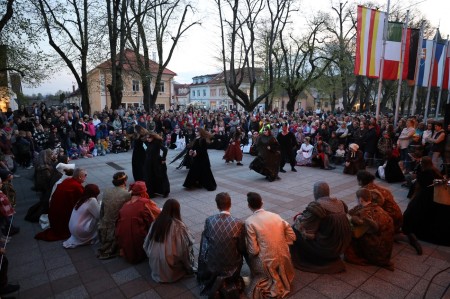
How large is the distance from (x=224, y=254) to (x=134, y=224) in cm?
159

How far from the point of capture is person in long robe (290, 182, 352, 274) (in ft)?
Result: 12.6

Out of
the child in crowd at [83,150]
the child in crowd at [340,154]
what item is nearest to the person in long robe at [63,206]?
the child in crowd at [83,150]

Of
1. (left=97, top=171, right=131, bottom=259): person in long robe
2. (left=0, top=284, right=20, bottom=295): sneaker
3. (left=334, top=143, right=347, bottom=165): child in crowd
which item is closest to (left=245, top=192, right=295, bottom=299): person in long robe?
(left=97, top=171, right=131, bottom=259): person in long robe

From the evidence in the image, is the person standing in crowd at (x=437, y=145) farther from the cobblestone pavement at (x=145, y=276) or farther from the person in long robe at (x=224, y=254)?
the person in long robe at (x=224, y=254)

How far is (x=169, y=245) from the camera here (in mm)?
3879

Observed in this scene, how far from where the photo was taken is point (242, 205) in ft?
22.8

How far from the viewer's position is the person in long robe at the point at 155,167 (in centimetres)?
756

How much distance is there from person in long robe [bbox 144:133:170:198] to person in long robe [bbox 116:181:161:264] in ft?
10.4

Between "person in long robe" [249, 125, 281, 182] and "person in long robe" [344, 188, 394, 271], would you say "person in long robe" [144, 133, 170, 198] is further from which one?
"person in long robe" [344, 188, 394, 271]

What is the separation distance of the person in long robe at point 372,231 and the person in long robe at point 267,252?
4.11ft

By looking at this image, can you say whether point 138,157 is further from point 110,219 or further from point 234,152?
point 234,152

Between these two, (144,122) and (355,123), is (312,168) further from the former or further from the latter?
(144,122)

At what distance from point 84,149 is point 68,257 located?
33.1 feet

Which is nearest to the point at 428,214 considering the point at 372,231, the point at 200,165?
the point at 372,231
